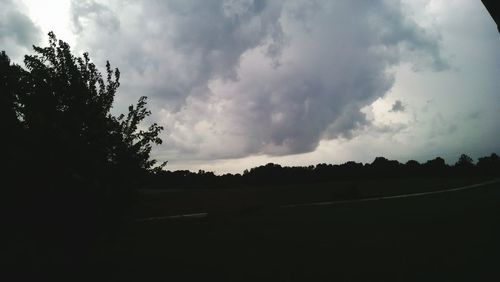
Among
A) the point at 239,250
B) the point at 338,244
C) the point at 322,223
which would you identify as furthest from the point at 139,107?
the point at 322,223

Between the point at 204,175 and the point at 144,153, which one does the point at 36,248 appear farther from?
the point at 204,175

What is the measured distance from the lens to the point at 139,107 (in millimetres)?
12656

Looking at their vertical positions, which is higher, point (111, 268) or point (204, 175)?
point (204, 175)

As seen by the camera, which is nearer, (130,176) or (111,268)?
(111,268)

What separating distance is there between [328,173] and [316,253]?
8435cm

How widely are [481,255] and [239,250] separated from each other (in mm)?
7925

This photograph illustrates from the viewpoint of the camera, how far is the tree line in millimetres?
90125

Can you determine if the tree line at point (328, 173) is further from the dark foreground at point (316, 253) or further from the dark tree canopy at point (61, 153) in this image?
the dark tree canopy at point (61, 153)

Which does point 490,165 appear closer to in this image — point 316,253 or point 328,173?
point 328,173

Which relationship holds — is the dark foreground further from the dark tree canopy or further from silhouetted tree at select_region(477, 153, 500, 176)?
silhouetted tree at select_region(477, 153, 500, 176)

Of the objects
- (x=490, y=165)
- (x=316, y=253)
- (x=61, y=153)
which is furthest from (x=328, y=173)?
(x=61, y=153)

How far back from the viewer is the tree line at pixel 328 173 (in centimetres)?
9012

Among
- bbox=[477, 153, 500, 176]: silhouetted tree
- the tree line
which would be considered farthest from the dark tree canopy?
bbox=[477, 153, 500, 176]: silhouetted tree

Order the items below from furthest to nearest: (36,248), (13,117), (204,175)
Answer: (204,175), (13,117), (36,248)
